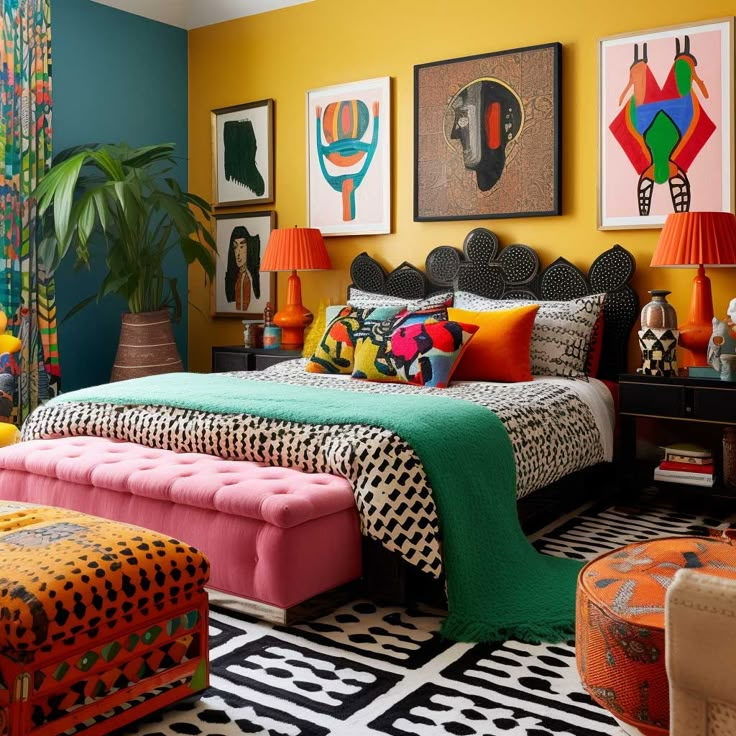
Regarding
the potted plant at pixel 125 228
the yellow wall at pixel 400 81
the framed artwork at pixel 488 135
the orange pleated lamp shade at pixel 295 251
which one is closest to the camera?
the yellow wall at pixel 400 81

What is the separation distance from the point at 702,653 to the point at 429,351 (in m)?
A: 2.77

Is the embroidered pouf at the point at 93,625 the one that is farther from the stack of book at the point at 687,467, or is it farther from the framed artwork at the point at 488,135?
the framed artwork at the point at 488,135

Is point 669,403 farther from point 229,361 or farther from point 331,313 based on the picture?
point 229,361

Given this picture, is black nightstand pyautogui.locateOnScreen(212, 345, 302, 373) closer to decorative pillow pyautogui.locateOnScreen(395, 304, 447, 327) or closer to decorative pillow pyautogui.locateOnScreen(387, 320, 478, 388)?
decorative pillow pyautogui.locateOnScreen(395, 304, 447, 327)

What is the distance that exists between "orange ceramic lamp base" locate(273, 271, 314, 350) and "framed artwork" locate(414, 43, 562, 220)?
86 centimetres

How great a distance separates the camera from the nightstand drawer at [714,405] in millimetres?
3631

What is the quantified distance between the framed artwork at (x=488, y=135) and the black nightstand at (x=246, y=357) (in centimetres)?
110

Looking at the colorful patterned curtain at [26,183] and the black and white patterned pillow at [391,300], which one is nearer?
the black and white patterned pillow at [391,300]

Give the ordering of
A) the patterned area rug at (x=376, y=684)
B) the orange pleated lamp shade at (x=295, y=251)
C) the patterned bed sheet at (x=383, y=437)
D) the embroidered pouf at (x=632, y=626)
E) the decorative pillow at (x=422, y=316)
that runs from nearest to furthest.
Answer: the embroidered pouf at (x=632, y=626), the patterned area rug at (x=376, y=684), the patterned bed sheet at (x=383, y=437), the decorative pillow at (x=422, y=316), the orange pleated lamp shade at (x=295, y=251)

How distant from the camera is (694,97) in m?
4.12

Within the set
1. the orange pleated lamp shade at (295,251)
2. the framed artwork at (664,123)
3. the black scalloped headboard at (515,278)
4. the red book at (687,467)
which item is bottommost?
the red book at (687,467)

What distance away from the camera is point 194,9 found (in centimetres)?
578

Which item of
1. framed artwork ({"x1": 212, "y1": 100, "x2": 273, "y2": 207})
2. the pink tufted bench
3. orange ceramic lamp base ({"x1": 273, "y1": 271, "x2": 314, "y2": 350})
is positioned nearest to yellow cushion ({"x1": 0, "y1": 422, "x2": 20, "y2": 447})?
the pink tufted bench

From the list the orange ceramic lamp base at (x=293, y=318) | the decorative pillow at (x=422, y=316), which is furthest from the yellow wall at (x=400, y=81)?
the decorative pillow at (x=422, y=316)
